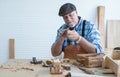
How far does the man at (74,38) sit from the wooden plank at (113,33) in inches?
56.0

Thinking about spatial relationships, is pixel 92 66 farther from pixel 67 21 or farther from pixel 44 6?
pixel 44 6

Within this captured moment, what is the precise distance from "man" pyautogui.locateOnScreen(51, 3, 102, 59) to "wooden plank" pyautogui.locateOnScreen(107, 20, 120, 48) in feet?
4.66

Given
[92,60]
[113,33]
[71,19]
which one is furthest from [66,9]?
[113,33]

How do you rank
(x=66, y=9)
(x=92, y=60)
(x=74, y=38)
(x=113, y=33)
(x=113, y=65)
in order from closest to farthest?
(x=113, y=65), (x=92, y=60), (x=74, y=38), (x=66, y=9), (x=113, y=33)

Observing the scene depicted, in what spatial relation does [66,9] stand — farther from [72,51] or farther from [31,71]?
[31,71]

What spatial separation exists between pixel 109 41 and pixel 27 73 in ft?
8.50

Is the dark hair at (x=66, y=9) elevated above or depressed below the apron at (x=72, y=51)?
above

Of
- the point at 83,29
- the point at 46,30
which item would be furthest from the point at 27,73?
the point at 46,30

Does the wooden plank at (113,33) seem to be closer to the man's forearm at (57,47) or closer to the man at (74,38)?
the man at (74,38)

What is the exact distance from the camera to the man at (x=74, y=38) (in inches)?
97.7

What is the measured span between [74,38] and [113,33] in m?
1.93

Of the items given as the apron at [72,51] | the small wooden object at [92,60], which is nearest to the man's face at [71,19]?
the apron at [72,51]

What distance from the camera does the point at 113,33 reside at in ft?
13.7

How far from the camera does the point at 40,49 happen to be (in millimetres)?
4289
